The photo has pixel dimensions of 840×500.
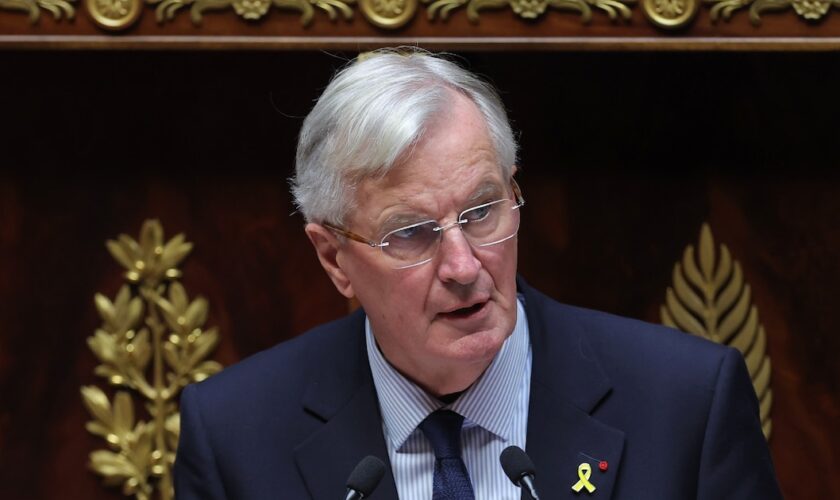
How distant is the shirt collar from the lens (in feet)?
7.28

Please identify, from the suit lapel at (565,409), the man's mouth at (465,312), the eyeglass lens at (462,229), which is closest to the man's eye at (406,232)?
the eyeglass lens at (462,229)

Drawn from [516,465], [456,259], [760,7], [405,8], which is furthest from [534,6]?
[516,465]

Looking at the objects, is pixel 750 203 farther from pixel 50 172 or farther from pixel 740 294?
pixel 50 172

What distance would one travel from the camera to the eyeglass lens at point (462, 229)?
2100 millimetres

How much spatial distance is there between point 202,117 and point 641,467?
114 centimetres

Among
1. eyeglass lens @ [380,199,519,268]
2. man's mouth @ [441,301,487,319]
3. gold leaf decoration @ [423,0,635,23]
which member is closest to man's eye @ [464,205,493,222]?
eyeglass lens @ [380,199,519,268]

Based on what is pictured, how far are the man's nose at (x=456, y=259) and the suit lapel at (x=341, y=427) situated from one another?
1.06 feet

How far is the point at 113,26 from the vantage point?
2584mm

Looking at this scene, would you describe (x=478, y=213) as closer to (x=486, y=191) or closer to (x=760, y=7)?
(x=486, y=191)

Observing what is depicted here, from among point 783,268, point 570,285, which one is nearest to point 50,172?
point 570,285

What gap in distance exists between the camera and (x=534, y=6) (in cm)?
255

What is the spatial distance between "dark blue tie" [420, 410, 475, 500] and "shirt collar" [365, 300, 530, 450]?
14mm

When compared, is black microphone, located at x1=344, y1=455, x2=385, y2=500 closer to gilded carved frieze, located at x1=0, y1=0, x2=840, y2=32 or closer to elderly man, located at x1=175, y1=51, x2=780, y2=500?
elderly man, located at x1=175, y1=51, x2=780, y2=500

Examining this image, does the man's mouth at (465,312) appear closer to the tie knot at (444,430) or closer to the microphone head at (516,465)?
the tie knot at (444,430)
